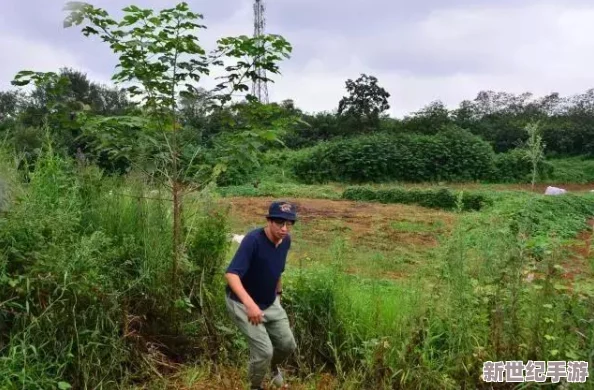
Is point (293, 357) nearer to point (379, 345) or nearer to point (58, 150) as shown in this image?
point (379, 345)

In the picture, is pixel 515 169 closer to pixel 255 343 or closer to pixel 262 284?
pixel 262 284

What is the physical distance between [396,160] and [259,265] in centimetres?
2210

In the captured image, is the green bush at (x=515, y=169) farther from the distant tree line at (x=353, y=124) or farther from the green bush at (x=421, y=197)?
the green bush at (x=421, y=197)

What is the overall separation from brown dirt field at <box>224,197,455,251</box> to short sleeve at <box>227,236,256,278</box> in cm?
530

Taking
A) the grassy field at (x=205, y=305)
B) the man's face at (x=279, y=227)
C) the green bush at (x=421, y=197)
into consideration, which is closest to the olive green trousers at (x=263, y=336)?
the grassy field at (x=205, y=305)

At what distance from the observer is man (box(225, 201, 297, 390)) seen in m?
3.56

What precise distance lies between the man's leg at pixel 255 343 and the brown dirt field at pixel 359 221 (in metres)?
5.28

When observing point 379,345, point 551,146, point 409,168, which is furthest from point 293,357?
point 551,146

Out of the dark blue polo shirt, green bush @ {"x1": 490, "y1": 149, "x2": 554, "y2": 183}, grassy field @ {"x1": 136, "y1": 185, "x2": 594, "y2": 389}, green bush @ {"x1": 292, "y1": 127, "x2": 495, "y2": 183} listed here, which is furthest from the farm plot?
green bush @ {"x1": 490, "y1": 149, "x2": 554, "y2": 183}

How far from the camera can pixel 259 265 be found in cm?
362

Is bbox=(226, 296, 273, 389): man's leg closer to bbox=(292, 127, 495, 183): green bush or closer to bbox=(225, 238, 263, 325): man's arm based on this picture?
bbox=(225, 238, 263, 325): man's arm

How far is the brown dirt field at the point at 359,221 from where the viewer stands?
11203mm

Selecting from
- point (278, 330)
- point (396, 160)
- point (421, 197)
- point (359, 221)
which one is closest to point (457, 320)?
point (278, 330)

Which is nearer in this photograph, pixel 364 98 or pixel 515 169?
pixel 515 169
